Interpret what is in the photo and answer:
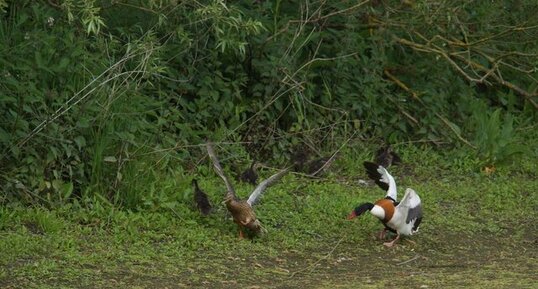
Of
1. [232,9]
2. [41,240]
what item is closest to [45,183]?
[41,240]

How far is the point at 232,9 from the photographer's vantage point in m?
8.89

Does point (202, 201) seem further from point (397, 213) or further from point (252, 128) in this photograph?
point (252, 128)

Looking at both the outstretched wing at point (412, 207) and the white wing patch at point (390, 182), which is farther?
the white wing patch at point (390, 182)

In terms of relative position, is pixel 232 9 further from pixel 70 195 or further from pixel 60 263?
pixel 60 263

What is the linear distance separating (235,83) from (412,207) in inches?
97.5

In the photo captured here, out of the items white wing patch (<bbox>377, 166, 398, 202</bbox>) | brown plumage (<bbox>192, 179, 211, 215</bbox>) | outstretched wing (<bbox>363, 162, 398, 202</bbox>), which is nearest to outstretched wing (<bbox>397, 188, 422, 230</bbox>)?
white wing patch (<bbox>377, 166, 398, 202</bbox>)

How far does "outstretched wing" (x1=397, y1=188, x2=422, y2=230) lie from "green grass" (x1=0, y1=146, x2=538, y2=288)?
0.66 ft

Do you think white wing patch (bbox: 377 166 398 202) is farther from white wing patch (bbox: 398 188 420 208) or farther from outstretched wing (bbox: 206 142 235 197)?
outstretched wing (bbox: 206 142 235 197)

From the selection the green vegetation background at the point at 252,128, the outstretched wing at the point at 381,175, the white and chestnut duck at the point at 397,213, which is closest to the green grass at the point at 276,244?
the green vegetation background at the point at 252,128

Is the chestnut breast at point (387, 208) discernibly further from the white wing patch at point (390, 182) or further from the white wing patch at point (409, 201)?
the white wing patch at point (390, 182)

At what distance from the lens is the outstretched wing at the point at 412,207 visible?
27.6 feet

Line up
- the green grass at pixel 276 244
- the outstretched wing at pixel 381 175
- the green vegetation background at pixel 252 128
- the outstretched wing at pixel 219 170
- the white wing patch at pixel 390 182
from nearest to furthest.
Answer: the green grass at pixel 276 244, the green vegetation background at pixel 252 128, the outstretched wing at pixel 219 170, the white wing patch at pixel 390 182, the outstretched wing at pixel 381 175

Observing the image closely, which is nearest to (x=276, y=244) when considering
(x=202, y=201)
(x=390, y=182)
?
(x=202, y=201)

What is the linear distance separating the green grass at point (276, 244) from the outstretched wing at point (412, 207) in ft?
0.66
